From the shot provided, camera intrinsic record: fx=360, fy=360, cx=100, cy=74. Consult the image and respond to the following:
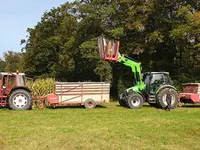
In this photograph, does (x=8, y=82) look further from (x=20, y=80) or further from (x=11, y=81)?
(x=20, y=80)

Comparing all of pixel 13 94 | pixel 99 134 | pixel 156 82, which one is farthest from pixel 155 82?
pixel 99 134

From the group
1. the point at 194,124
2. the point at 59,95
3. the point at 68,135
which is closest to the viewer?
the point at 68,135

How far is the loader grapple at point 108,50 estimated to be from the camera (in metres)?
17.3

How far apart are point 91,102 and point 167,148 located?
971cm

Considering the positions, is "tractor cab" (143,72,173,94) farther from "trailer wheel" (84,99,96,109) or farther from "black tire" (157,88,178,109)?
"trailer wheel" (84,99,96,109)

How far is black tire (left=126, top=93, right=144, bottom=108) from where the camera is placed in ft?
58.0

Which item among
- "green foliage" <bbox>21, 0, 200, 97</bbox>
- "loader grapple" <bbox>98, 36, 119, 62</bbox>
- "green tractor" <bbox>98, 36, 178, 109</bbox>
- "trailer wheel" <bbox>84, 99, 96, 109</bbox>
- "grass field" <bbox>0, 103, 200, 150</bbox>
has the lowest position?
"grass field" <bbox>0, 103, 200, 150</bbox>

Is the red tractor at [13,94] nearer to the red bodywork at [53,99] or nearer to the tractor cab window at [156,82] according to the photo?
the red bodywork at [53,99]

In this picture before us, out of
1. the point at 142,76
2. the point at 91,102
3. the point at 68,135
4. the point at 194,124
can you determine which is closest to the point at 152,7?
the point at 142,76

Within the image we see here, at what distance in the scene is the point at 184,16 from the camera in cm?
2667

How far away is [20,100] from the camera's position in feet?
53.1

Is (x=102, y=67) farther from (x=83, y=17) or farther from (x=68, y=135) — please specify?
(x=68, y=135)

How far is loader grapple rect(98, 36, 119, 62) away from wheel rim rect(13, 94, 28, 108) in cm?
419

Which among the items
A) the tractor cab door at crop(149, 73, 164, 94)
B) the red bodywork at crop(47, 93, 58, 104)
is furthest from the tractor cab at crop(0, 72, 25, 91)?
the tractor cab door at crop(149, 73, 164, 94)
